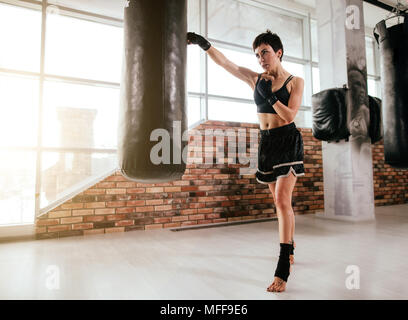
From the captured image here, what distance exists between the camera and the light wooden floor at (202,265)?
1486 mm

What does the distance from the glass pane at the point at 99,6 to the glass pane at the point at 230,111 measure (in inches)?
73.7

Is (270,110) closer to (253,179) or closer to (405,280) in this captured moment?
(405,280)

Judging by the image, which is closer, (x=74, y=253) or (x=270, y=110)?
(x=270, y=110)

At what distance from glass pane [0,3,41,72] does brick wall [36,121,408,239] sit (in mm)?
1748

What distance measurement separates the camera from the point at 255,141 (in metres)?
4.38

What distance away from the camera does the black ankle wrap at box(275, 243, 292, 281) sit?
1.51 metres

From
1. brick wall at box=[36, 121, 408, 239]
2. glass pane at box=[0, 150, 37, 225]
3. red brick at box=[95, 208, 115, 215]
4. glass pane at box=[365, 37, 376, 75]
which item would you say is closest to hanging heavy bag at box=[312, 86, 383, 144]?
brick wall at box=[36, 121, 408, 239]

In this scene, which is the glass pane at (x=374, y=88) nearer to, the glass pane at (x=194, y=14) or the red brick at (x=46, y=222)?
the glass pane at (x=194, y=14)

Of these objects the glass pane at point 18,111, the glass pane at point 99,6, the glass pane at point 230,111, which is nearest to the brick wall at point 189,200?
the glass pane at point 230,111

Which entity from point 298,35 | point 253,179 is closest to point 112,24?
point 253,179

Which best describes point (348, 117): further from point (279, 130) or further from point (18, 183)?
point (18, 183)

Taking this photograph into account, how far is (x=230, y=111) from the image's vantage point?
441cm
